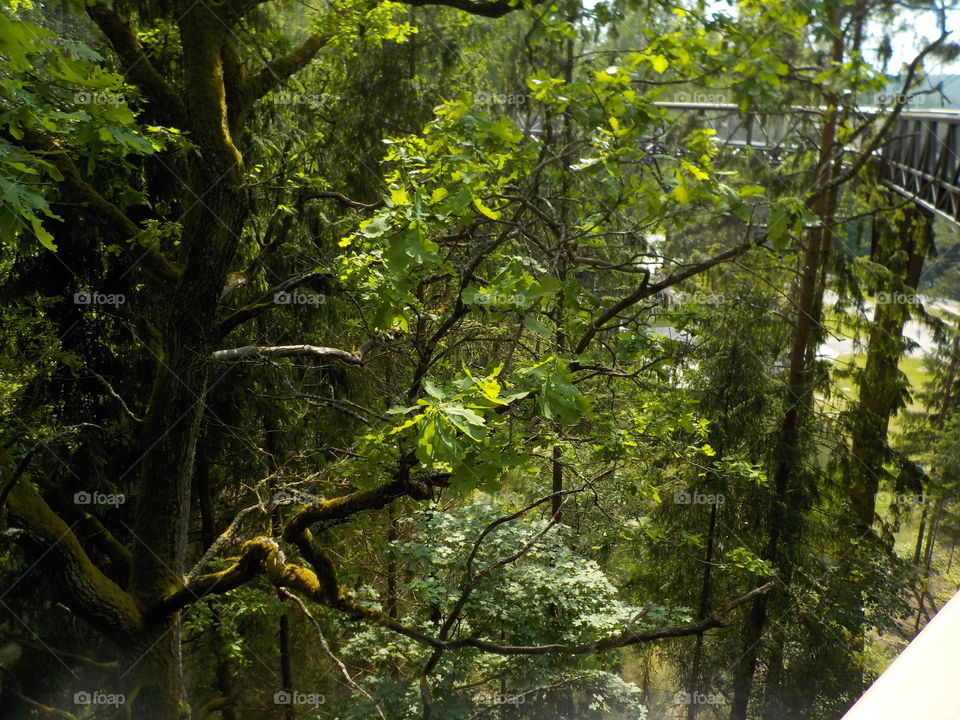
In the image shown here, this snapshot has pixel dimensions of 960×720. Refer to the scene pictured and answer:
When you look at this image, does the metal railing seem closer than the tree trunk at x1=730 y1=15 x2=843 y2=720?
Yes

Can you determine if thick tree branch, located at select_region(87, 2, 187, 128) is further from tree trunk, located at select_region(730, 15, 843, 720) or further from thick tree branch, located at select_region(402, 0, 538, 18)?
tree trunk, located at select_region(730, 15, 843, 720)

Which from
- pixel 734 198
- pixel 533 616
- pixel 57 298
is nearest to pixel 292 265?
pixel 57 298

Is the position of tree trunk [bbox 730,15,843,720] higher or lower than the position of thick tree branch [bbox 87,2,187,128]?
lower

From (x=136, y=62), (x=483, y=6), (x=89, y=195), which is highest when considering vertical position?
(x=483, y=6)

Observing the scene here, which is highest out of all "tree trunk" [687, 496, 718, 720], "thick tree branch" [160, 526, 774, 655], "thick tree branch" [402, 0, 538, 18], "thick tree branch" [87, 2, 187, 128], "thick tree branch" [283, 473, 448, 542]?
"thick tree branch" [402, 0, 538, 18]

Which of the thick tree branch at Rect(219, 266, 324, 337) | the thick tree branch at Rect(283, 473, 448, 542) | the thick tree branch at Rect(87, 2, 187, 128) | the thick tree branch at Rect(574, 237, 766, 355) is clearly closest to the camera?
the thick tree branch at Rect(574, 237, 766, 355)

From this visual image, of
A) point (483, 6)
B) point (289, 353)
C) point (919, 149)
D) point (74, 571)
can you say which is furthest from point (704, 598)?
point (483, 6)

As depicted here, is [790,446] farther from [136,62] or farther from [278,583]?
[136,62]

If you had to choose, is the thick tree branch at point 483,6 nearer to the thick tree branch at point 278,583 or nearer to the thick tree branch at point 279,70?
the thick tree branch at point 279,70

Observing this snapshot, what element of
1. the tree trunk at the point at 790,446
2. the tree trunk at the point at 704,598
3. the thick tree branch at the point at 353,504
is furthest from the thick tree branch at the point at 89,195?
the tree trunk at the point at 790,446

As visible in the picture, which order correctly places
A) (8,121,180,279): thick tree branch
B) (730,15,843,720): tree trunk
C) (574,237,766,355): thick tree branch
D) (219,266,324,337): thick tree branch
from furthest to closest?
(730,15,843,720): tree trunk → (219,266,324,337): thick tree branch → (8,121,180,279): thick tree branch → (574,237,766,355): thick tree branch

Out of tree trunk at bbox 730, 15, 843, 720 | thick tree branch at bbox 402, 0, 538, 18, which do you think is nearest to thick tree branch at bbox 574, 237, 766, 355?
thick tree branch at bbox 402, 0, 538, 18

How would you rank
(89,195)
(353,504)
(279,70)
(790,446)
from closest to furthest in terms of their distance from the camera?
1. (353,504)
2. (89,195)
3. (279,70)
4. (790,446)

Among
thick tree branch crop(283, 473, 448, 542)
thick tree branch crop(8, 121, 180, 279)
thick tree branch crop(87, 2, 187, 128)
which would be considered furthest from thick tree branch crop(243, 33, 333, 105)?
thick tree branch crop(283, 473, 448, 542)
